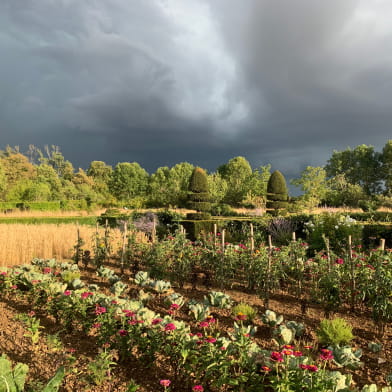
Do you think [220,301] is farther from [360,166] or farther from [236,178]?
[360,166]

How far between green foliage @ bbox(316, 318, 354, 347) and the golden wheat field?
17.7 feet

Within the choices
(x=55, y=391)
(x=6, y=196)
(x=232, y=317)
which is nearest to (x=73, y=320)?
(x=55, y=391)

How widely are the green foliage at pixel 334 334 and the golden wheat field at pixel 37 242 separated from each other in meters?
5.39

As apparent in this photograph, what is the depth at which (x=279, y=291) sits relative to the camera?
550 centimetres

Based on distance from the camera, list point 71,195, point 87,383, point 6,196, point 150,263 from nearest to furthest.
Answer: point 87,383, point 150,263, point 6,196, point 71,195

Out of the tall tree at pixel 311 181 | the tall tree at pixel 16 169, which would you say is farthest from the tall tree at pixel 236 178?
the tall tree at pixel 16 169

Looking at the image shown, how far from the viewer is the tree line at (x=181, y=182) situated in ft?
84.3

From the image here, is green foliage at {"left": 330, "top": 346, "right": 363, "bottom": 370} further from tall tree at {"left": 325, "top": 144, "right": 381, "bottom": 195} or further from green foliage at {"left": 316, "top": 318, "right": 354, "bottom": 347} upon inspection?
tall tree at {"left": 325, "top": 144, "right": 381, "bottom": 195}

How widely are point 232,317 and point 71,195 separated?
35.4m

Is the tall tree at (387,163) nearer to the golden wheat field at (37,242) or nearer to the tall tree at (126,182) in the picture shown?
the tall tree at (126,182)

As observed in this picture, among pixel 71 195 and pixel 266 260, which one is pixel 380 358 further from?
pixel 71 195

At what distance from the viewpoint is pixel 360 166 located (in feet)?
144

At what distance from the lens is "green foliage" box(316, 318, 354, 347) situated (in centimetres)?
327

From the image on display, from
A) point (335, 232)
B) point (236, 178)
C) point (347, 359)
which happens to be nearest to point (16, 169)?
point (236, 178)
